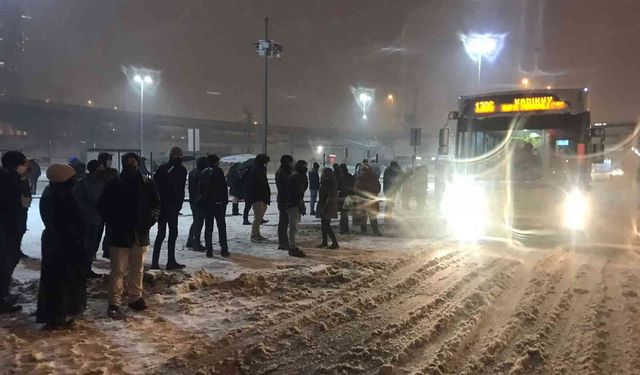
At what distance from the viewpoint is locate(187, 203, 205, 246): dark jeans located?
991cm

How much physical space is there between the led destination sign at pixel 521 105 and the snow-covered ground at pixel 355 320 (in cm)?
415

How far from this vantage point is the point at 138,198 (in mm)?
6215

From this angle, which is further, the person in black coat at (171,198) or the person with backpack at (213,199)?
the person with backpack at (213,199)

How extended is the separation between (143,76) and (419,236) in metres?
31.9

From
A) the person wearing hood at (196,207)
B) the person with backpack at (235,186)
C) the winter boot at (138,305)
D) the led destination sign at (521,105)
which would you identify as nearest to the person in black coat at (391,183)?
the led destination sign at (521,105)

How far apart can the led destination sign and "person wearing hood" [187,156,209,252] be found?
6.90 m

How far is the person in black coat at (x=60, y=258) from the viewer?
218 inches

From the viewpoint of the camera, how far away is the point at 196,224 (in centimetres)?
1026

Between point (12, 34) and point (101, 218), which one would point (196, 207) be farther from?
point (12, 34)

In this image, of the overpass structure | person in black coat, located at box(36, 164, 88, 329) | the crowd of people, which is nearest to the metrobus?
the crowd of people

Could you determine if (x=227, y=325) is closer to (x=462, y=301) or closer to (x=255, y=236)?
(x=462, y=301)

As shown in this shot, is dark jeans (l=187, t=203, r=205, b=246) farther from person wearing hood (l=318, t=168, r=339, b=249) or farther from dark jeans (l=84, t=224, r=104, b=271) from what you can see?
person wearing hood (l=318, t=168, r=339, b=249)

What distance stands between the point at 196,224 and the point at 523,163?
7506 millimetres

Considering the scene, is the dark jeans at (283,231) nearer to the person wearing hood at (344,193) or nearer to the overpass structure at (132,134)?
the person wearing hood at (344,193)
